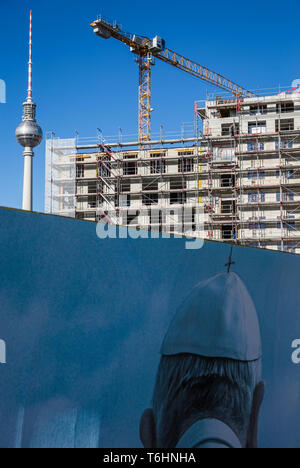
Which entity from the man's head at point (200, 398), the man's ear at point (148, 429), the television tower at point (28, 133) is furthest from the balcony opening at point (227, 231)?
the man's ear at point (148, 429)

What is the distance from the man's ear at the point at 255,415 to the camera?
6141mm

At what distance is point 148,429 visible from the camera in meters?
5.23

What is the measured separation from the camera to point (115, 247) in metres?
5.11

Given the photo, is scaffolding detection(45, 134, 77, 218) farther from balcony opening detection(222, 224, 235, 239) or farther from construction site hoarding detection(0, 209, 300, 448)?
construction site hoarding detection(0, 209, 300, 448)

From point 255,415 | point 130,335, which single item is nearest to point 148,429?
point 130,335

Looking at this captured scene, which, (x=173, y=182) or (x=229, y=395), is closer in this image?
(x=229, y=395)

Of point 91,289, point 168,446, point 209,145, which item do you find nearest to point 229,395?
point 168,446

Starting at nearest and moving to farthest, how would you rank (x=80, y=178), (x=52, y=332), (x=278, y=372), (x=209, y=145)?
(x=52, y=332)
(x=278, y=372)
(x=209, y=145)
(x=80, y=178)

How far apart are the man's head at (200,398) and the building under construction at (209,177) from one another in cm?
2880

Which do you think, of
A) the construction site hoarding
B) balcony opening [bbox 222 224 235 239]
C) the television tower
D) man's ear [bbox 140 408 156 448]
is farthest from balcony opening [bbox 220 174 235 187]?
man's ear [bbox 140 408 156 448]

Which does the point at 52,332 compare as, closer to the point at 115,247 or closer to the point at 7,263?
the point at 7,263

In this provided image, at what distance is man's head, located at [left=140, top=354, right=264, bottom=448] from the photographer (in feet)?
17.5

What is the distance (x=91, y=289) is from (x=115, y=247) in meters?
0.49

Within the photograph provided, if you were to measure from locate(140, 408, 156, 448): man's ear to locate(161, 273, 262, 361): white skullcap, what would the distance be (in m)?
0.62
